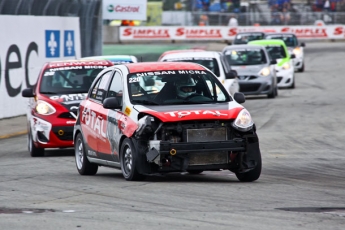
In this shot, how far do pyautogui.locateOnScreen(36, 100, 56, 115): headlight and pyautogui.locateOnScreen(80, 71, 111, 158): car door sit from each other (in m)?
2.79

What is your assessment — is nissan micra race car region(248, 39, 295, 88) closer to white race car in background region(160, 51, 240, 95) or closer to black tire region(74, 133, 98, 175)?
white race car in background region(160, 51, 240, 95)

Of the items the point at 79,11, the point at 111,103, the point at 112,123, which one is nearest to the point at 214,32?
the point at 79,11

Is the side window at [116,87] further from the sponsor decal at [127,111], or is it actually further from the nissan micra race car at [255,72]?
the nissan micra race car at [255,72]

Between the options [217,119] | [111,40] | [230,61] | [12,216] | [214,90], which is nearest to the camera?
[12,216]

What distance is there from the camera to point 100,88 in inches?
484

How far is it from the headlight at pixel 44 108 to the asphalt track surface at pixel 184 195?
29.5 inches

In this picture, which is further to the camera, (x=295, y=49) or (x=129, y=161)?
(x=295, y=49)

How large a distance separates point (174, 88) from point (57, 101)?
15.1 feet

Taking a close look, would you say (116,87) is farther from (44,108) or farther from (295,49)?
(295,49)

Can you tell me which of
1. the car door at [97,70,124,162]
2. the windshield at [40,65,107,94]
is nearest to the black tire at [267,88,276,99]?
the windshield at [40,65,107,94]

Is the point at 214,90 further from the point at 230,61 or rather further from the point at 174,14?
the point at 174,14

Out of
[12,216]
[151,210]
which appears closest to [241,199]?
[151,210]

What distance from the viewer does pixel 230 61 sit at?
94.1 feet

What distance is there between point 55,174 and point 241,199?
3.77 metres
